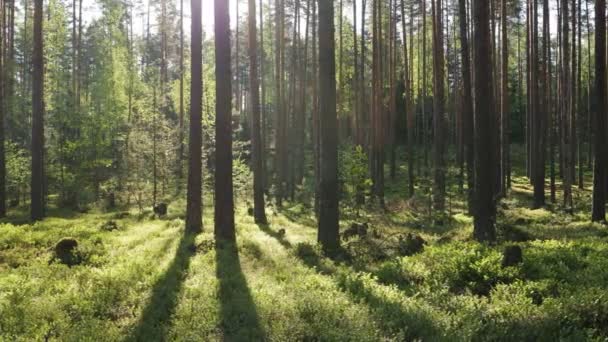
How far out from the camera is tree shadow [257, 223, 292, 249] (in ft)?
44.1

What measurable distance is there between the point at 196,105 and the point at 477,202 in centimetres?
898

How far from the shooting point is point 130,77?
39094mm

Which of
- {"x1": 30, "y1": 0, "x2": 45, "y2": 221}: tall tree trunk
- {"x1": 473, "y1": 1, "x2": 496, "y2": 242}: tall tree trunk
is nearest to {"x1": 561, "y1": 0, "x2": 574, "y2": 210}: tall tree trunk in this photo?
{"x1": 473, "y1": 1, "x2": 496, "y2": 242}: tall tree trunk

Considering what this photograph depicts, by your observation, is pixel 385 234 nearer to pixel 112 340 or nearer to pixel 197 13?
pixel 197 13

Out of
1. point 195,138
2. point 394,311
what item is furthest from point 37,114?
point 394,311

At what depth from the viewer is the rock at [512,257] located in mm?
8719

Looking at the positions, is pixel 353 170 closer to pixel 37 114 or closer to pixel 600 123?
pixel 600 123

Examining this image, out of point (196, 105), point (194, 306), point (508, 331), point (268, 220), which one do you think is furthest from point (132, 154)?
point (508, 331)

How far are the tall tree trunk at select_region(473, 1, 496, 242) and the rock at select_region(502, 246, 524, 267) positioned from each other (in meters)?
4.15

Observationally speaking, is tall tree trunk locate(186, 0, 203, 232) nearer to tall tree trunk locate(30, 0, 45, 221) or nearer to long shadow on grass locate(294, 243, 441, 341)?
tall tree trunk locate(30, 0, 45, 221)

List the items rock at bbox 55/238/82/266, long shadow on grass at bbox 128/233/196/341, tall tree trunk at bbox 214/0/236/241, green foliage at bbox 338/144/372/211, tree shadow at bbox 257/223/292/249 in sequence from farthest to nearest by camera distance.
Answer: green foliage at bbox 338/144/372/211 < tree shadow at bbox 257/223/292/249 < tall tree trunk at bbox 214/0/236/241 < rock at bbox 55/238/82/266 < long shadow on grass at bbox 128/233/196/341

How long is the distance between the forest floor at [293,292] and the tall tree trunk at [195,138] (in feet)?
7.27

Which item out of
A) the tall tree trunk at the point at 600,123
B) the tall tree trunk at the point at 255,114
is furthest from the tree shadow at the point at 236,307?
the tall tree trunk at the point at 600,123

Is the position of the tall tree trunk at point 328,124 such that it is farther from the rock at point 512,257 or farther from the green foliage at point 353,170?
the green foliage at point 353,170
